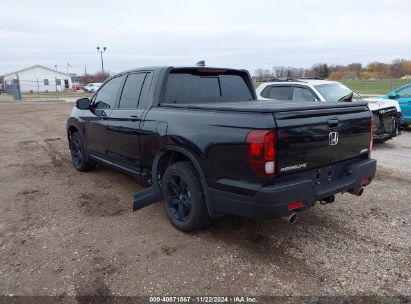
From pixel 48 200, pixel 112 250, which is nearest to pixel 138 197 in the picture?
pixel 112 250

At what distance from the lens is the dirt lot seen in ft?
10.4

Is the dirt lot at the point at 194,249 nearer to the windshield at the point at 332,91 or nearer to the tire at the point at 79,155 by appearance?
the tire at the point at 79,155

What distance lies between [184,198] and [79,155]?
138 inches

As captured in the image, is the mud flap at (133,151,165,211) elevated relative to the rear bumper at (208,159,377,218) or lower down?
lower down

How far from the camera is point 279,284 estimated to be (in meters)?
3.15

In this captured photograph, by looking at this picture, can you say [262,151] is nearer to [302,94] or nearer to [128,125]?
[128,125]

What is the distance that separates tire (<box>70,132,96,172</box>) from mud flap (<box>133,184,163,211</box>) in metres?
2.43

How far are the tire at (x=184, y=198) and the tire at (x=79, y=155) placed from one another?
2.76 metres

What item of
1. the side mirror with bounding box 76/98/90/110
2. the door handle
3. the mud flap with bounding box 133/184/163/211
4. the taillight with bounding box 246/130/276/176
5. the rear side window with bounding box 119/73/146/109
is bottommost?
the mud flap with bounding box 133/184/163/211

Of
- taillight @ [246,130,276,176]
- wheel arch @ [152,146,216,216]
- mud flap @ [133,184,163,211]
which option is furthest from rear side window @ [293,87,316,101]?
taillight @ [246,130,276,176]

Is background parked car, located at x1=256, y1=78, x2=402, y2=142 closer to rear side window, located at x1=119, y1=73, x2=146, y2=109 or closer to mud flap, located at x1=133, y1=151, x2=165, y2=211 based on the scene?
rear side window, located at x1=119, y1=73, x2=146, y2=109

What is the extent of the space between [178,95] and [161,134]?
698 mm

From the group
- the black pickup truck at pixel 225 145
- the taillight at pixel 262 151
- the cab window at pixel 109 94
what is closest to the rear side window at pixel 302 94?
the black pickup truck at pixel 225 145

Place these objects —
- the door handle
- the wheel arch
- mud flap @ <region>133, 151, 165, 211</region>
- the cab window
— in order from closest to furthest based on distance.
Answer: the door handle, the wheel arch, mud flap @ <region>133, 151, 165, 211</region>, the cab window
